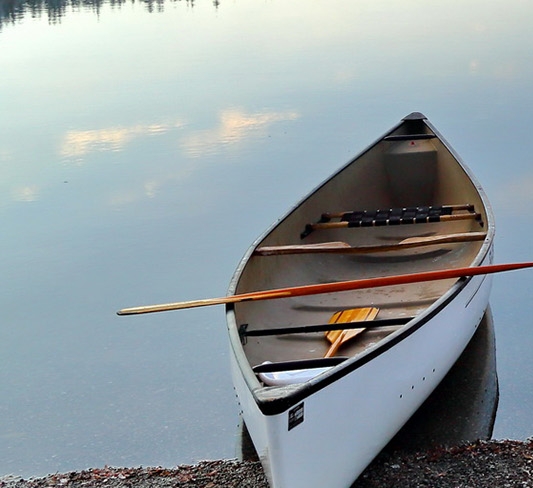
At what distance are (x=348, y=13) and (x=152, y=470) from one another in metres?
20.0

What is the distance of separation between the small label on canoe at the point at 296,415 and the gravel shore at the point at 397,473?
0.72 metres

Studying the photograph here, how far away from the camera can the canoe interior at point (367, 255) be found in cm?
526

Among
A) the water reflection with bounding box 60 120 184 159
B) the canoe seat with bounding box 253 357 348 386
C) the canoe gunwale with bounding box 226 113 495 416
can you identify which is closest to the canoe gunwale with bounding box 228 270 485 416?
the canoe gunwale with bounding box 226 113 495 416

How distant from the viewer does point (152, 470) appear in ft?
15.1

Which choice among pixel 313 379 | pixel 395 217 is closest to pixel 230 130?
pixel 395 217

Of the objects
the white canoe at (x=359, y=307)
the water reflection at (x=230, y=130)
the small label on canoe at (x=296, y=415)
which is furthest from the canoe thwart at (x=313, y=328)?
the water reflection at (x=230, y=130)

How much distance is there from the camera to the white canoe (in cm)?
380

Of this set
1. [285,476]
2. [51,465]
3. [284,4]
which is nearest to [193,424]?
[51,465]

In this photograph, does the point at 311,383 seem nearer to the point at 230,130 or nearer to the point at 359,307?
the point at 359,307

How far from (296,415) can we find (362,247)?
2.93 m

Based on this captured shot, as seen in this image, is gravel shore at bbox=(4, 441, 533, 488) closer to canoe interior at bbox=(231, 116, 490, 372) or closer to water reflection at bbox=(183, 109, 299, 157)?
canoe interior at bbox=(231, 116, 490, 372)

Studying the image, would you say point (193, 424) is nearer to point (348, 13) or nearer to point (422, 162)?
point (422, 162)

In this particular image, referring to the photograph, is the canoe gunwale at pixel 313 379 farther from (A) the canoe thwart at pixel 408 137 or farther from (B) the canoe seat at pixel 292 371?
(A) the canoe thwart at pixel 408 137

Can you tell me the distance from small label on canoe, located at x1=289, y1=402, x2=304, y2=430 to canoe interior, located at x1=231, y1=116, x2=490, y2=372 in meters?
1.24
